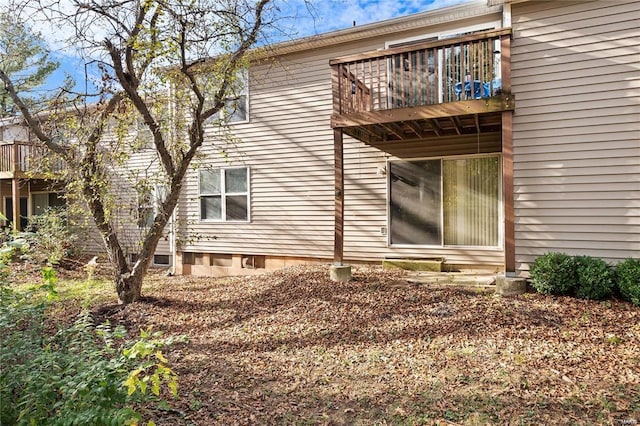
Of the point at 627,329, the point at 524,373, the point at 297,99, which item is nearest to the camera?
the point at 524,373

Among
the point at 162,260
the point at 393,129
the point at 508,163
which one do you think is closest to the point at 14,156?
the point at 162,260

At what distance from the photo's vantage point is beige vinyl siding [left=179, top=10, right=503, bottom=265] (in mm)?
8531

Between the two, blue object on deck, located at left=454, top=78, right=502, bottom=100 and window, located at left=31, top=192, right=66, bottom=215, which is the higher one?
blue object on deck, located at left=454, top=78, right=502, bottom=100

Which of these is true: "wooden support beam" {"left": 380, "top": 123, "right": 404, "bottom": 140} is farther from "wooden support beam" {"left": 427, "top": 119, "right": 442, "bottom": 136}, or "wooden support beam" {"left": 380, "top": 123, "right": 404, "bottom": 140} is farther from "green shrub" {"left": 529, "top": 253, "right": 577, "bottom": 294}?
"green shrub" {"left": 529, "top": 253, "right": 577, "bottom": 294}

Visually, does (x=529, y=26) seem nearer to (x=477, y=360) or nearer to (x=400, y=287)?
(x=400, y=287)

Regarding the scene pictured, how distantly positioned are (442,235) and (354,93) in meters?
3.46

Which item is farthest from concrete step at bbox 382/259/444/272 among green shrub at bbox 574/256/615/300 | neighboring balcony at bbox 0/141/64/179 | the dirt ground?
neighboring balcony at bbox 0/141/64/179

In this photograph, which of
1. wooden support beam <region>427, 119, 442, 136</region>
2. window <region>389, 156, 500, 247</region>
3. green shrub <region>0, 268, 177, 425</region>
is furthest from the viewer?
window <region>389, 156, 500, 247</region>

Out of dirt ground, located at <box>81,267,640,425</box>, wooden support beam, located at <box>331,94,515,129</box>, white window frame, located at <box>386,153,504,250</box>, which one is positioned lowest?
dirt ground, located at <box>81,267,640,425</box>

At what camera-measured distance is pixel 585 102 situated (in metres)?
6.41

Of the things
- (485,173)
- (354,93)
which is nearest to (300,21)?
(354,93)

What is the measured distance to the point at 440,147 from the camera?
308 inches

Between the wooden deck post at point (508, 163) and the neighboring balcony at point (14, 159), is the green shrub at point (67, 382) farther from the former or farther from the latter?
the neighboring balcony at point (14, 159)

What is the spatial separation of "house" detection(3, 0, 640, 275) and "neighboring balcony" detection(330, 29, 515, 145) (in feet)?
0.10
